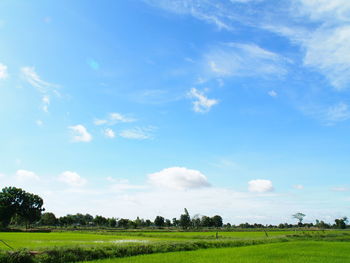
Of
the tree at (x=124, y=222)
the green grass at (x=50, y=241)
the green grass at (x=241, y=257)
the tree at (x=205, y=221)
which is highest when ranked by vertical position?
the tree at (x=205, y=221)

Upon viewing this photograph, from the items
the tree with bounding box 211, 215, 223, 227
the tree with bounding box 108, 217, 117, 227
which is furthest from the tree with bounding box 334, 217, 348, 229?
the tree with bounding box 108, 217, 117, 227

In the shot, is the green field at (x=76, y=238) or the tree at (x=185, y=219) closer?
the green field at (x=76, y=238)

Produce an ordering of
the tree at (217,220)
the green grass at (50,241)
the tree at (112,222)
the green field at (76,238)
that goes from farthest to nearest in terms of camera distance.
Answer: the tree at (217,220)
the tree at (112,222)
the green field at (76,238)
the green grass at (50,241)

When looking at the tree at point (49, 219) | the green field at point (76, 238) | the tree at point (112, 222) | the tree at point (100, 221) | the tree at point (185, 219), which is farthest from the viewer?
the tree at point (49, 219)

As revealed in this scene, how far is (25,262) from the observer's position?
15195 mm

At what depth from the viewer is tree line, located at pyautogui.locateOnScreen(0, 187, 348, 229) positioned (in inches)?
2872

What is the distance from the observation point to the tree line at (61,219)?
2872 inches

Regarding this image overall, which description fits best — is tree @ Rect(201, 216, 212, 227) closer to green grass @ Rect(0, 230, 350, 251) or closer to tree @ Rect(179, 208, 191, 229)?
tree @ Rect(179, 208, 191, 229)

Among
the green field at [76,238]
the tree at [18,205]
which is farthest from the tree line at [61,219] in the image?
the green field at [76,238]

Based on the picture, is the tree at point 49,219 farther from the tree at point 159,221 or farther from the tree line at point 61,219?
the tree at point 159,221

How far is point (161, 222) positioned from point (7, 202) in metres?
51.4

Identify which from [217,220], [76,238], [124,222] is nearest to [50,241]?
[76,238]

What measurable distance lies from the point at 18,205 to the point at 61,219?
39.9 meters

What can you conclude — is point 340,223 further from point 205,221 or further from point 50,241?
point 50,241
